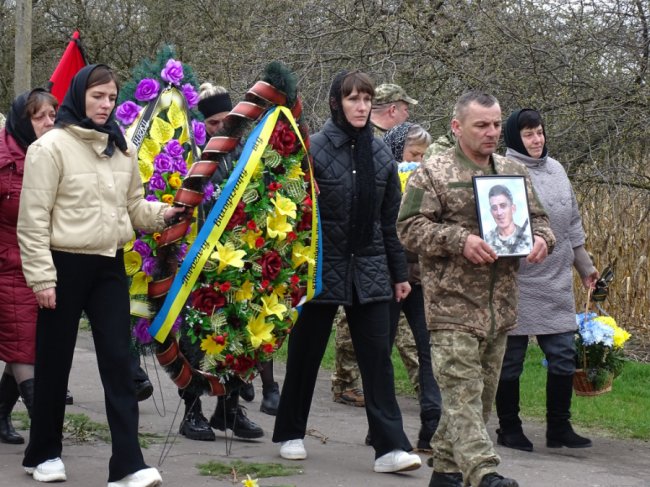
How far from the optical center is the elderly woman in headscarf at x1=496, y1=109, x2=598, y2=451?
7.49 m

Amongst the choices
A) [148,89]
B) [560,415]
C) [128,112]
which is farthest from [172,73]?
[560,415]

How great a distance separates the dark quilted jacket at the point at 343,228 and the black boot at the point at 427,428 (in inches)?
39.7

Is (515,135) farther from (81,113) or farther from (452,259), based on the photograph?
(81,113)

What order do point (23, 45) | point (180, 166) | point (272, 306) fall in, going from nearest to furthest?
point (272, 306) → point (180, 166) → point (23, 45)

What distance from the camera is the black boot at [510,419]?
7.45m

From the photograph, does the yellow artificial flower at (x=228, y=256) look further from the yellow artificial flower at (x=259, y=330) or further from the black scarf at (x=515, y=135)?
the black scarf at (x=515, y=135)

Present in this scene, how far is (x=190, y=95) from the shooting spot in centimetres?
695

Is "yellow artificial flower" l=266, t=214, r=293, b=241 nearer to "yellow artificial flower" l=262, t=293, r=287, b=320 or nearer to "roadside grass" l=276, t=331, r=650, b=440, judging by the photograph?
"yellow artificial flower" l=262, t=293, r=287, b=320

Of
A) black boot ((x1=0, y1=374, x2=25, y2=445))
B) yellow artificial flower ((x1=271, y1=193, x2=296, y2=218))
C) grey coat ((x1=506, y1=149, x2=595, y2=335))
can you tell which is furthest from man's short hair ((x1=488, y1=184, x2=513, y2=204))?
black boot ((x1=0, y1=374, x2=25, y2=445))

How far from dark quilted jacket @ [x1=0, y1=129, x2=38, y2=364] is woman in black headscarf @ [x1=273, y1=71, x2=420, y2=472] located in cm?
156

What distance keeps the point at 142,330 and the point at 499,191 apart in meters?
2.23

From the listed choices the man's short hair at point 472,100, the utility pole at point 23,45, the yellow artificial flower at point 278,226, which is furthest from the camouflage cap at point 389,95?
the utility pole at point 23,45

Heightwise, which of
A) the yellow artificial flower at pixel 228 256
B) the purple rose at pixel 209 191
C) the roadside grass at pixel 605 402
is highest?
the purple rose at pixel 209 191

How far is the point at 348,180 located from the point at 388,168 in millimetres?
304
